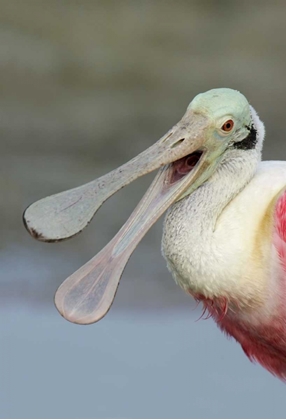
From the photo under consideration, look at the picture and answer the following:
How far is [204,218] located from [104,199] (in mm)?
247

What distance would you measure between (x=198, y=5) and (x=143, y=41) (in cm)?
48

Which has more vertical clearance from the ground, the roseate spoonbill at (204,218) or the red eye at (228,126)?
the red eye at (228,126)

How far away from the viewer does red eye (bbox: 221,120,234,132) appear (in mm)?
2936

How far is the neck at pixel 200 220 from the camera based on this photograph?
2943 millimetres

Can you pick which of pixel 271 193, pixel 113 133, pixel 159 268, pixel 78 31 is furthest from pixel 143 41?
pixel 271 193

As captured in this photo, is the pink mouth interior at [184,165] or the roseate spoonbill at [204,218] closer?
the roseate spoonbill at [204,218]

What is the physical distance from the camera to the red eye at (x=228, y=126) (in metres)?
2.94

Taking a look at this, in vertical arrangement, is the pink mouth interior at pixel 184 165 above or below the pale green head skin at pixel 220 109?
below

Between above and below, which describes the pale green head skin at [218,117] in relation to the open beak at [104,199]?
above

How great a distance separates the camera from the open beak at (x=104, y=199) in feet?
9.46

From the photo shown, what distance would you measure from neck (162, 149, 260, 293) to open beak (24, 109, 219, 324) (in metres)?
0.03

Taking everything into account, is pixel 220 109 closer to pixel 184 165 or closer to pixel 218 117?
pixel 218 117

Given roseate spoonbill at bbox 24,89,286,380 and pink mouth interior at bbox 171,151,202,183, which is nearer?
roseate spoonbill at bbox 24,89,286,380

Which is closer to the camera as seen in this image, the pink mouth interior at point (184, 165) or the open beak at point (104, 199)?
the open beak at point (104, 199)
